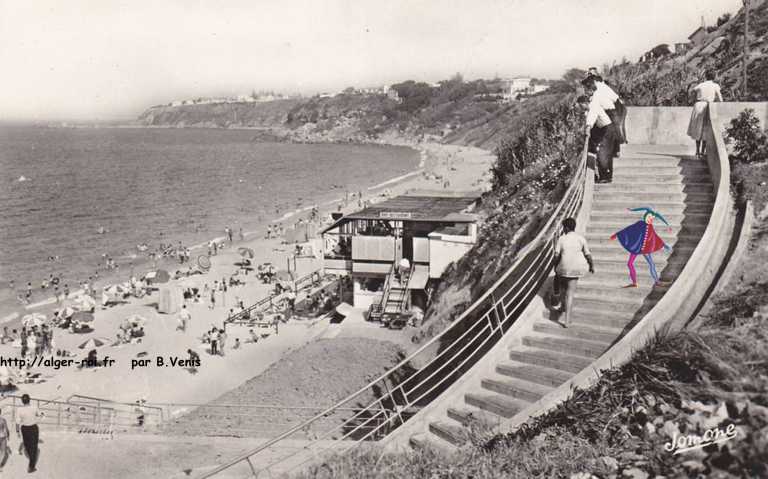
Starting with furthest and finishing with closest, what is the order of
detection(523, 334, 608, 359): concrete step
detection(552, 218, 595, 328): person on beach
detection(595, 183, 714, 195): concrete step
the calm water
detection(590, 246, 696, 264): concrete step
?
the calm water < detection(595, 183, 714, 195): concrete step < detection(590, 246, 696, 264): concrete step < detection(552, 218, 595, 328): person on beach < detection(523, 334, 608, 359): concrete step

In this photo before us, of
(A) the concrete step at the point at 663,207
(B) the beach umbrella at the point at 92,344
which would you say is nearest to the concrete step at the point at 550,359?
(A) the concrete step at the point at 663,207

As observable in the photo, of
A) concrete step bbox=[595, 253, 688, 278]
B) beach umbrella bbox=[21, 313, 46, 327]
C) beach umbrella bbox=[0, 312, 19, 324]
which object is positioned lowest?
beach umbrella bbox=[0, 312, 19, 324]

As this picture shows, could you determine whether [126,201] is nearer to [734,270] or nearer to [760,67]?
[760,67]

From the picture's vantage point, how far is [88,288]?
36.4 meters

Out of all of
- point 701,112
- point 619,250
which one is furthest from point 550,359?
point 701,112

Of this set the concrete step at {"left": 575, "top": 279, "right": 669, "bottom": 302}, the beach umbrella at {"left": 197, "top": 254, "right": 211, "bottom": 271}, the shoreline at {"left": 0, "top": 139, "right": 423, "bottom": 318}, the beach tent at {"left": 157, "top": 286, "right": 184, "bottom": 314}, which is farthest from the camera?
the beach umbrella at {"left": 197, "top": 254, "right": 211, "bottom": 271}

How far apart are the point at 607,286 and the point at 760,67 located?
12.7 m

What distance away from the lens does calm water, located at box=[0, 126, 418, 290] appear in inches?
2004

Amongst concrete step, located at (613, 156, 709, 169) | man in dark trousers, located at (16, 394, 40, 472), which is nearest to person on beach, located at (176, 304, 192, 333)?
man in dark trousers, located at (16, 394, 40, 472)

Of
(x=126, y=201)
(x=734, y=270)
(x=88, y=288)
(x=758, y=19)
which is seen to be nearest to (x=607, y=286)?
(x=734, y=270)

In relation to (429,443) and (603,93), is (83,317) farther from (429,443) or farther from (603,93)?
(429,443)

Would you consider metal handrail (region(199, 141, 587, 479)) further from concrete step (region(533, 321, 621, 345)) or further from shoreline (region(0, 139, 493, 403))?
shoreline (region(0, 139, 493, 403))

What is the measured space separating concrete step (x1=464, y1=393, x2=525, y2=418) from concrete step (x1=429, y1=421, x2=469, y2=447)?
443 mm

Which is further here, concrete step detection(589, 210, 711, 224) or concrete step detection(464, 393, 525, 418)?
concrete step detection(589, 210, 711, 224)
